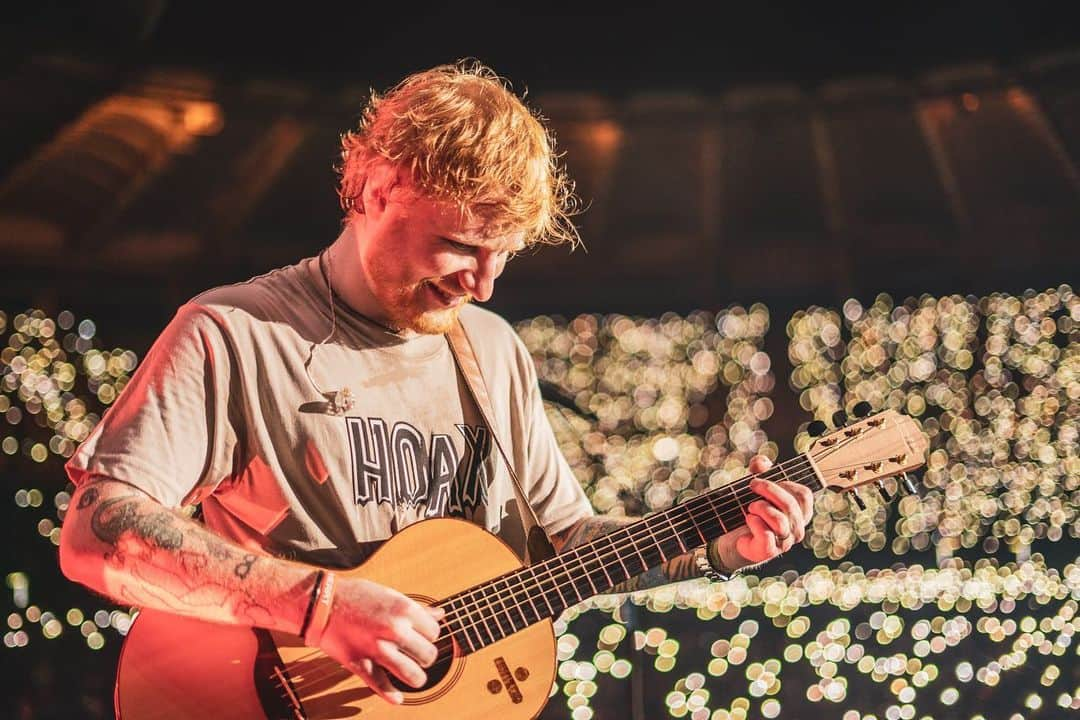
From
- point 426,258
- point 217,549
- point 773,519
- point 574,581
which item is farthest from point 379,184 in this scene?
point 773,519

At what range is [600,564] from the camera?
1952 mm

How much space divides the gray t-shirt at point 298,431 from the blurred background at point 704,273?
5.99 feet

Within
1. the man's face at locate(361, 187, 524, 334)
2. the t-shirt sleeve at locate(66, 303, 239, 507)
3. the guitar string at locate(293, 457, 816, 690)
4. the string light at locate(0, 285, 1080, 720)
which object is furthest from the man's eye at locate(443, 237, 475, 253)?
the string light at locate(0, 285, 1080, 720)

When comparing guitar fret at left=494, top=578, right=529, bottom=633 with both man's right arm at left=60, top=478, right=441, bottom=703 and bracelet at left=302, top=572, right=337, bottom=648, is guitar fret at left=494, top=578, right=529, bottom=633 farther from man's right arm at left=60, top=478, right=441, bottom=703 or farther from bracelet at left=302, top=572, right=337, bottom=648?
bracelet at left=302, top=572, right=337, bottom=648

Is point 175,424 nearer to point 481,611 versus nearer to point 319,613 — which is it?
point 319,613

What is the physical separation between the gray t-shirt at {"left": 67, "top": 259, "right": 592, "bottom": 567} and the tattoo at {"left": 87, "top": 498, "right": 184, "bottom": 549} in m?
0.05

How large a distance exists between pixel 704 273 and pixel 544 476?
3.57m

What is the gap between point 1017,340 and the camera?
502cm

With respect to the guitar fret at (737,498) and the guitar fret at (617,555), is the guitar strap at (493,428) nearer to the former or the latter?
the guitar fret at (617,555)

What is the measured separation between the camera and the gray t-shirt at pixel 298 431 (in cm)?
168

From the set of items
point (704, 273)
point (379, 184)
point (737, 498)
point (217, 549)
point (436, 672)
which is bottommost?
point (436, 672)

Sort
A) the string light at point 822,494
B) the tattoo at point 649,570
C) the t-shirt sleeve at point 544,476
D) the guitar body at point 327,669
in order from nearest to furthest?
the guitar body at point 327,669 < the tattoo at point 649,570 < the t-shirt sleeve at point 544,476 < the string light at point 822,494

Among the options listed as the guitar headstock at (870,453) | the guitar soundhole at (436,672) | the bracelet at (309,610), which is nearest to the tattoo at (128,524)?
the bracelet at (309,610)

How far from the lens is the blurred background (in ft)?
13.0
